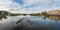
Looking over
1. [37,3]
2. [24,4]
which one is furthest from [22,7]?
[37,3]

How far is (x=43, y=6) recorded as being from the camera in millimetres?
1714

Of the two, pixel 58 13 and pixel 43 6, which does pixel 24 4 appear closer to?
pixel 43 6

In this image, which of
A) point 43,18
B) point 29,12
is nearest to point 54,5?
point 43,18

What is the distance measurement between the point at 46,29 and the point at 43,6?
279mm

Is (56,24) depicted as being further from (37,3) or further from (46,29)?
(37,3)

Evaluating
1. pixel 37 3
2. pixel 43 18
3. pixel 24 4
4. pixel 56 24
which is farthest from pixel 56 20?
pixel 24 4

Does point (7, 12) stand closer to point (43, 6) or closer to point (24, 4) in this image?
point (24, 4)

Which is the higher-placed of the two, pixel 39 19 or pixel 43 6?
pixel 43 6

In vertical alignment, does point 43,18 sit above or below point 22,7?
below

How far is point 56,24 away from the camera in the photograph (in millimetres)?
1694

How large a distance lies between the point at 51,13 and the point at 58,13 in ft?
0.29

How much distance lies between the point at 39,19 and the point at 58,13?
25 centimetres

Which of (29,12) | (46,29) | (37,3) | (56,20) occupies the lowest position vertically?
(46,29)

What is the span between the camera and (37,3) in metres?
1.71
